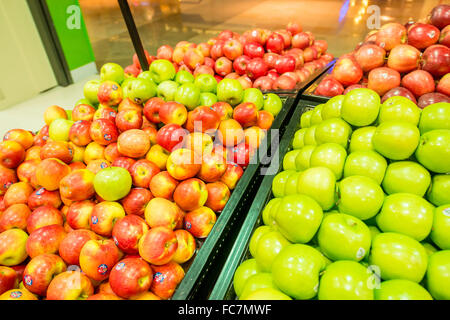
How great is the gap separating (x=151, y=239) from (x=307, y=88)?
6.02ft

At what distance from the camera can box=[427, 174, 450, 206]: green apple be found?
1.08 meters

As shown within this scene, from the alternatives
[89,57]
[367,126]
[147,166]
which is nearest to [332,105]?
[367,126]

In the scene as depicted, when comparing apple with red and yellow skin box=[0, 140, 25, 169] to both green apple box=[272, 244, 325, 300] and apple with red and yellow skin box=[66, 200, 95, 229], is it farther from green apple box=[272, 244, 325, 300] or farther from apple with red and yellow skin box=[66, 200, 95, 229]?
green apple box=[272, 244, 325, 300]

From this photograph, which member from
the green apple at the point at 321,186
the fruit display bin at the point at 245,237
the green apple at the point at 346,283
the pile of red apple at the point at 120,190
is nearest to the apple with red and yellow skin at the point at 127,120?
the pile of red apple at the point at 120,190

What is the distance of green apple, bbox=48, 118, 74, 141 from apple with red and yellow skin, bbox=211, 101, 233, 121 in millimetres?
942

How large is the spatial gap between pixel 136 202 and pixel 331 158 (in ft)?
3.07

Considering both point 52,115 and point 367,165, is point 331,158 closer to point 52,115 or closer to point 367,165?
point 367,165

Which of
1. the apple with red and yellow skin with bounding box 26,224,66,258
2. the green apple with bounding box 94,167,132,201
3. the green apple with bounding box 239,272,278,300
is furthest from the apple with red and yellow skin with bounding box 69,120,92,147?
the green apple with bounding box 239,272,278,300

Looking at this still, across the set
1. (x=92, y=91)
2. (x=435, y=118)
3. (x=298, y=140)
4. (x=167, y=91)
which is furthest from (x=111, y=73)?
(x=435, y=118)

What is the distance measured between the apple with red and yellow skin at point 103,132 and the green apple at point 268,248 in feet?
3.48

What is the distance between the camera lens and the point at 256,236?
121 cm

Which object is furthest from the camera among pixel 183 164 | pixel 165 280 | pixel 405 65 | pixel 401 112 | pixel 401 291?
pixel 405 65

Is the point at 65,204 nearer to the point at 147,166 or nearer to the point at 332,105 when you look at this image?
the point at 147,166
